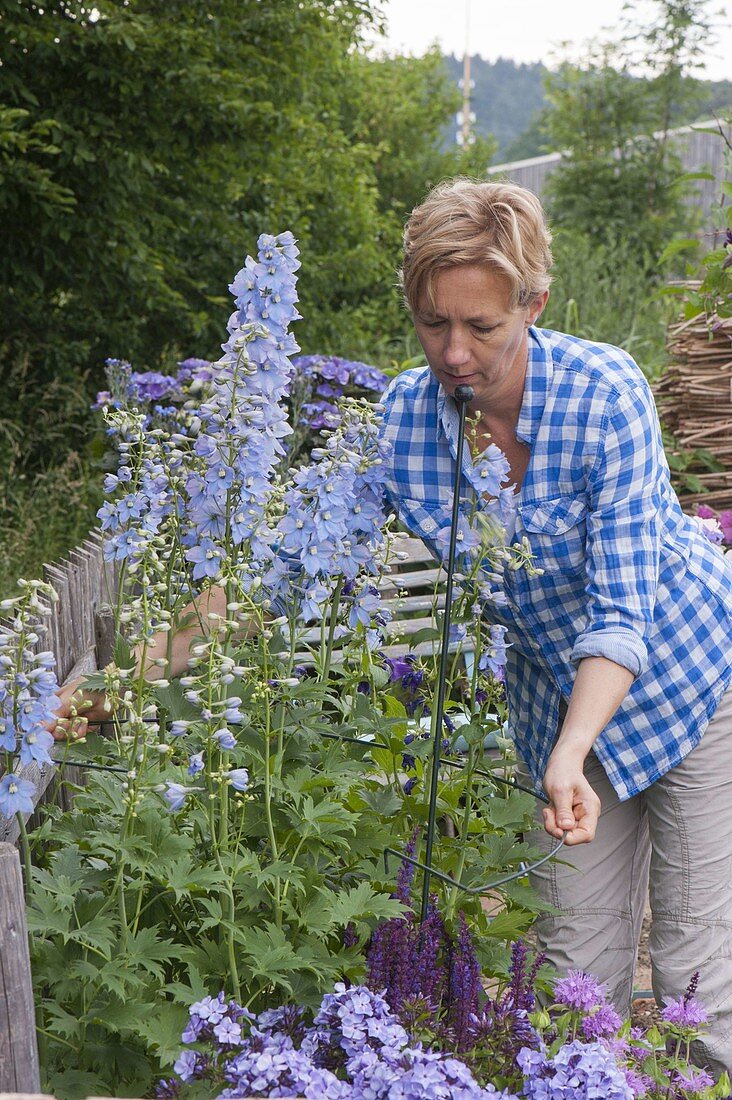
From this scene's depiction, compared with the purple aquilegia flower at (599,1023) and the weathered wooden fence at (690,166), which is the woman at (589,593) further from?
the weathered wooden fence at (690,166)

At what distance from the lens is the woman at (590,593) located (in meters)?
1.92

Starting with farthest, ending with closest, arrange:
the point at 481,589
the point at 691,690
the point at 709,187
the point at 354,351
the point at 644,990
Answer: the point at 709,187
the point at 354,351
the point at 644,990
the point at 691,690
the point at 481,589

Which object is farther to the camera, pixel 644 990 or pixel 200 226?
pixel 200 226

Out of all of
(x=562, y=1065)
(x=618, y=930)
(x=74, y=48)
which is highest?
(x=74, y=48)

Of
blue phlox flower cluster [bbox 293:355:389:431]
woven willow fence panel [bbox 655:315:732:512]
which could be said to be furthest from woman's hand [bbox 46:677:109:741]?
woven willow fence panel [bbox 655:315:732:512]

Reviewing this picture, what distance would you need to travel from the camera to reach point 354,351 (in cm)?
895

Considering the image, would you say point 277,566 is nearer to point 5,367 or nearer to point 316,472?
point 316,472

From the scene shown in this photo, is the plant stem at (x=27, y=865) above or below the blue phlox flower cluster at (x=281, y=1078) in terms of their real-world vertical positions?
above

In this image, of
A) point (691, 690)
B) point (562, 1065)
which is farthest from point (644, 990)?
point (562, 1065)

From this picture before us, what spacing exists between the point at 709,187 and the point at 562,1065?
16223 millimetres

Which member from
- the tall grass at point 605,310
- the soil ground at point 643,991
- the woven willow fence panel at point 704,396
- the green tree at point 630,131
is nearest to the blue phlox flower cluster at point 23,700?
the soil ground at point 643,991

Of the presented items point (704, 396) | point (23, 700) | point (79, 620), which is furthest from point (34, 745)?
point (704, 396)

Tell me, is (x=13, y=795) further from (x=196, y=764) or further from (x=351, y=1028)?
(x=351, y=1028)

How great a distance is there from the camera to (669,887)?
A: 2.35 metres
